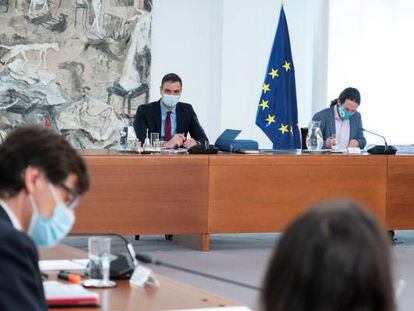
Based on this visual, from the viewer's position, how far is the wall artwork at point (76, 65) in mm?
9219

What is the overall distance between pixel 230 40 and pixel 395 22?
1.90 m

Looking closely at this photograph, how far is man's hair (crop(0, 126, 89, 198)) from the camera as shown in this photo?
7.43 ft

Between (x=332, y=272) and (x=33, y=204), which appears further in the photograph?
(x=33, y=204)

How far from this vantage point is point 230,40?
32.2ft

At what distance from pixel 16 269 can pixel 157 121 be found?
18.1 feet

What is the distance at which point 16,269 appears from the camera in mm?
2119

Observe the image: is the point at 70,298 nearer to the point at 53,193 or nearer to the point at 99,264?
the point at 99,264

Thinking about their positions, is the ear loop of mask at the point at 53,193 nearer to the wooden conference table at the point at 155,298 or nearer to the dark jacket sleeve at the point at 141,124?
the wooden conference table at the point at 155,298

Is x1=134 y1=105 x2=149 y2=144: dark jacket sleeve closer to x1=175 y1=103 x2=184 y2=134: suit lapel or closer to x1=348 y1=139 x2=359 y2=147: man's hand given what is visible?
x1=175 y1=103 x2=184 y2=134: suit lapel

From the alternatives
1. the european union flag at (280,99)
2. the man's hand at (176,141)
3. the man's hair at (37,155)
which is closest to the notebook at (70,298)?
the man's hair at (37,155)

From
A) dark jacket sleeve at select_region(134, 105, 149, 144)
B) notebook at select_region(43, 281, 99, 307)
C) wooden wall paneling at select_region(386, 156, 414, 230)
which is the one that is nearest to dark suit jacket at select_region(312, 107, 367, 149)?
wooden wall paneling at select_region(386, 156, 414, 230)

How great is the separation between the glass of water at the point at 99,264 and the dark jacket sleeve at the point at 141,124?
4510 mm

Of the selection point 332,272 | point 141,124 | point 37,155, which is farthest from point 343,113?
point 332,272

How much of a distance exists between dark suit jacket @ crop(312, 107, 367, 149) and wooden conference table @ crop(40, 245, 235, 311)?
492 cm
